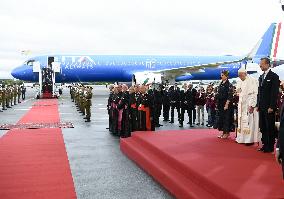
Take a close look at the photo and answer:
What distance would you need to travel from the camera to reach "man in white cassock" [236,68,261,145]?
7820mm

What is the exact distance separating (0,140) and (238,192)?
7.69 m

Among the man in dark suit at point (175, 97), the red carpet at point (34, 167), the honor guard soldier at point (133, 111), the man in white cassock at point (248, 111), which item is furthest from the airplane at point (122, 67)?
the man in white cassock at point (248, 111)

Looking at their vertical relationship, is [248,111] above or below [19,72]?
below

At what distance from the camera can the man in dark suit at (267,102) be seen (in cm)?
698

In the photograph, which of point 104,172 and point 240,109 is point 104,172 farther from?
point 240,109

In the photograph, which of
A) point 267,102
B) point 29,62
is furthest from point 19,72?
point 267,102

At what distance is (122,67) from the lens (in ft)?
112

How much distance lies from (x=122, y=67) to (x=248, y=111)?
1047 inches

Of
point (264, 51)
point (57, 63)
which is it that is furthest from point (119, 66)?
point (264, 51)

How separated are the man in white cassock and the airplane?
2190 cm

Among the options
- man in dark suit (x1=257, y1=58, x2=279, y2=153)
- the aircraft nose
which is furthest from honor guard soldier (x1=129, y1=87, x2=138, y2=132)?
the aircraft nose

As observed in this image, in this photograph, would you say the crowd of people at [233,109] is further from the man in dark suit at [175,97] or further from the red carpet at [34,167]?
the red carpet at [34,167]

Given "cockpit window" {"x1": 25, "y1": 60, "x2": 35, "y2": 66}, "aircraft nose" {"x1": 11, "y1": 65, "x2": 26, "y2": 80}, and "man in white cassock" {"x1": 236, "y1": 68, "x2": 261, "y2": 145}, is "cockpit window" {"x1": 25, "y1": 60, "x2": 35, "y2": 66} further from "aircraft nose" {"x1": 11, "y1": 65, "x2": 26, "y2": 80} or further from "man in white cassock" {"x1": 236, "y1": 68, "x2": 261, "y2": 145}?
"man in white cassock" {"x1": 236, "y1": 68, "x2": 261, "y2": 145}

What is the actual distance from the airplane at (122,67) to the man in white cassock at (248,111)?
21.9 m
